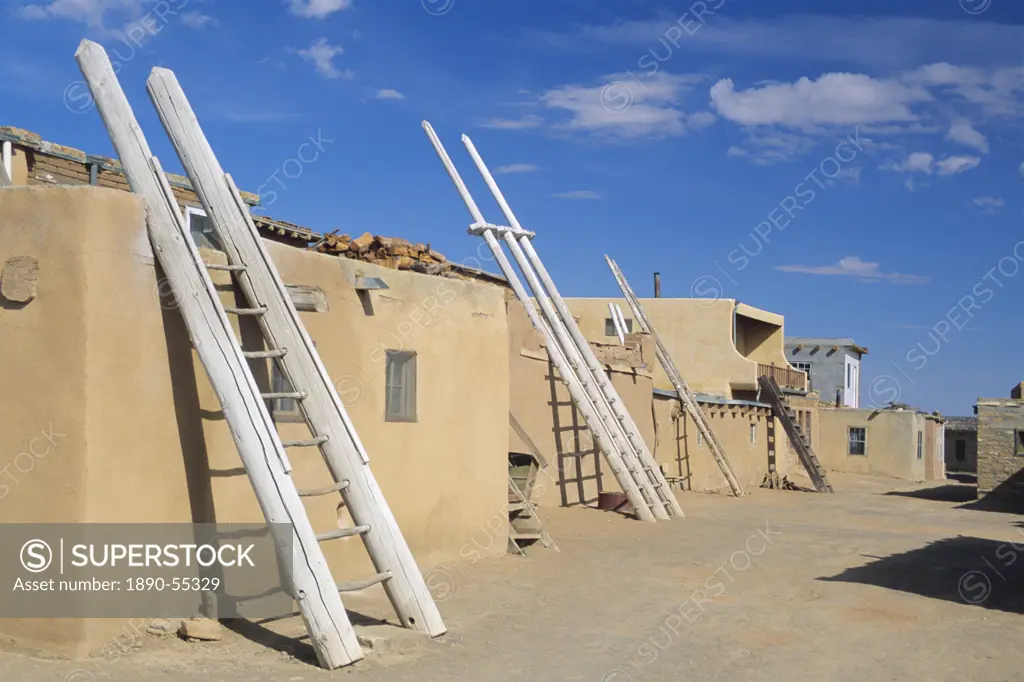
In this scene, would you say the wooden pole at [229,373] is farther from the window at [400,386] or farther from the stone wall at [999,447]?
the stone wall at [999,447]

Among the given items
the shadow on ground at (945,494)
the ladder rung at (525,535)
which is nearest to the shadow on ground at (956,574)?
the ladder rung at (525,535)

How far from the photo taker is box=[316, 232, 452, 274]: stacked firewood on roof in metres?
12.5

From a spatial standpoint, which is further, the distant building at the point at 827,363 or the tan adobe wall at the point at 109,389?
the distant building at the point at 827,363

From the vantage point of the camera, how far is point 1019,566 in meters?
12.0

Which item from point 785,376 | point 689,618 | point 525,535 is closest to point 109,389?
point 689,618

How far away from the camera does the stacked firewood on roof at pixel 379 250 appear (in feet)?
40.9

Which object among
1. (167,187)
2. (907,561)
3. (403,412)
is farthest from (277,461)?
(907,561)

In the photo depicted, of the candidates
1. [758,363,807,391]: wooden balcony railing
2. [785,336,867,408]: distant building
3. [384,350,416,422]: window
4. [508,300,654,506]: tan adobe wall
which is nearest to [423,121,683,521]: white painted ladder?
[508,300,654,506]: tan adobe wall

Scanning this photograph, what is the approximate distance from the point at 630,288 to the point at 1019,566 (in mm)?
12468

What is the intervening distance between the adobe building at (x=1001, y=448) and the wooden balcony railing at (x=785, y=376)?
7248 millimetres

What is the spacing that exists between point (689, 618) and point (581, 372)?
7653 mm

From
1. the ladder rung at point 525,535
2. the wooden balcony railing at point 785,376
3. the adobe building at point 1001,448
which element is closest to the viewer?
the ladder rung at point 525,535

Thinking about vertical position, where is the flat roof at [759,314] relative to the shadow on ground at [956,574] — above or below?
above

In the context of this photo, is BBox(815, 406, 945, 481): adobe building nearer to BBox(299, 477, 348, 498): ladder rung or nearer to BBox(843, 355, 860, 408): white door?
BBox(843, 355, 860, 408): white door
